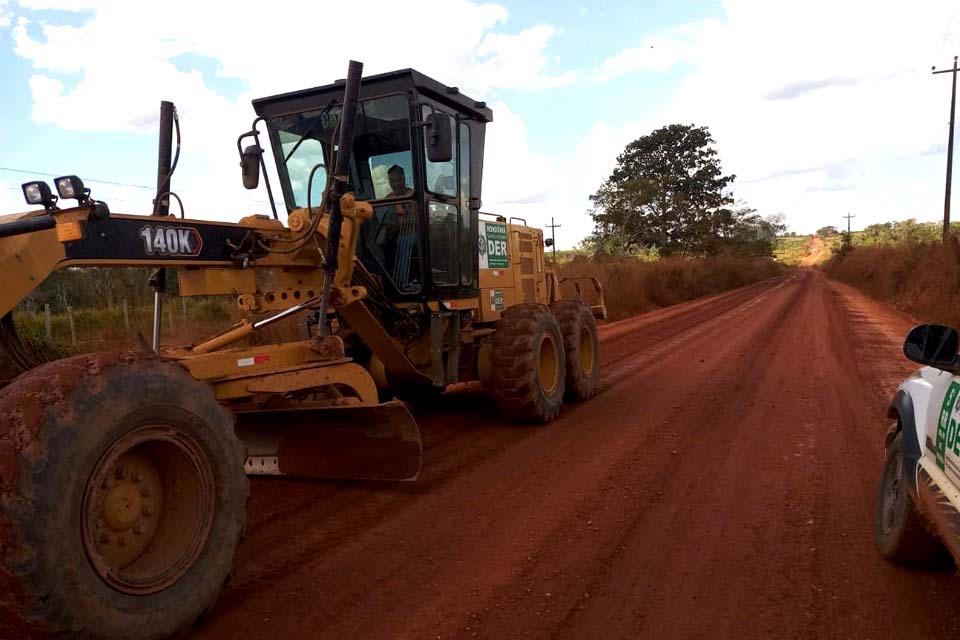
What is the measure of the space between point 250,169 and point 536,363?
3.18m

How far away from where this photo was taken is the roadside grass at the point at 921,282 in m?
17.6

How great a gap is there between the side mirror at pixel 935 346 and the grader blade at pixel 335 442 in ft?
9.26

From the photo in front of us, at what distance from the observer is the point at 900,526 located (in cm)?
351

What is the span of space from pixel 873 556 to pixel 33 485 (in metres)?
3.98

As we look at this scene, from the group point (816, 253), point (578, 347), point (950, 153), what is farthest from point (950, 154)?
point (816, 253)

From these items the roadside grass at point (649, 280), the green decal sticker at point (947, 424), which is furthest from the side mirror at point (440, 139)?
the roadside grass at point (649, 280)

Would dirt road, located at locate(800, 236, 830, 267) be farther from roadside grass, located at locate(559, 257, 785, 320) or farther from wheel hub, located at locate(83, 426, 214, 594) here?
wheel hub, located at locate(83, 426, 214, 594)

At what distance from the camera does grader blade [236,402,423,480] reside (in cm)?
461

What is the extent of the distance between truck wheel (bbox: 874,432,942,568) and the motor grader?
2.75 m

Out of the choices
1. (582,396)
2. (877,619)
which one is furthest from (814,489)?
(582,396)

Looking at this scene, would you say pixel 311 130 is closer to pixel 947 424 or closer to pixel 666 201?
pixel 947 424

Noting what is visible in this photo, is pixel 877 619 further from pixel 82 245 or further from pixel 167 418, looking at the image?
pixel 82 245

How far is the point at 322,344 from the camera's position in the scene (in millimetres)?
4676

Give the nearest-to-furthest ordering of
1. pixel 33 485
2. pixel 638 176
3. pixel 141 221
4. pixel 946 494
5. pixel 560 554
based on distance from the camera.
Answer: pixel 33 485, pixel 946 494, pixel 141 221, pixel 560 554, pixel 638 176
